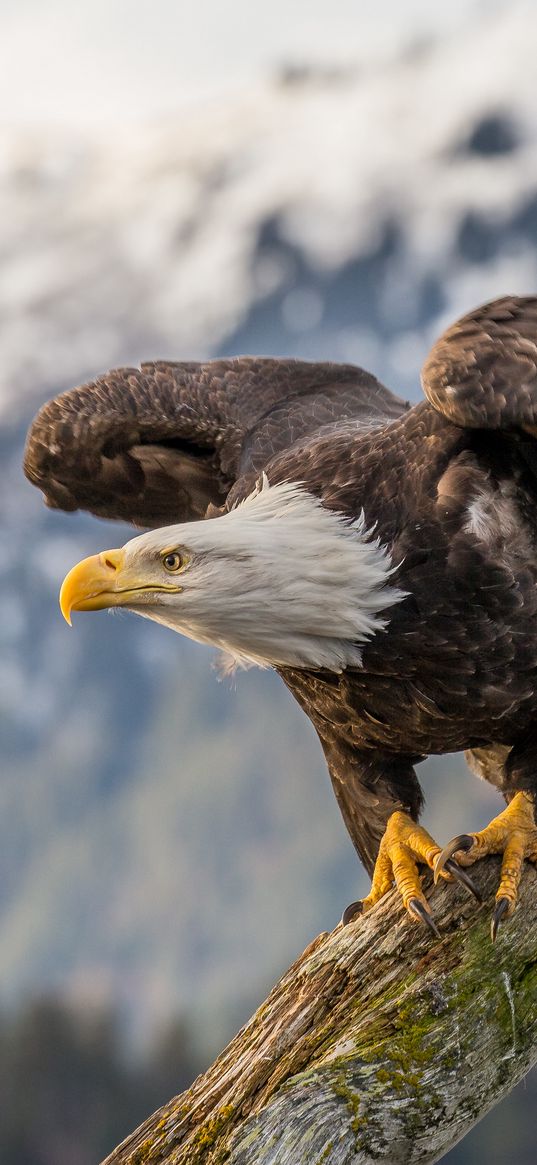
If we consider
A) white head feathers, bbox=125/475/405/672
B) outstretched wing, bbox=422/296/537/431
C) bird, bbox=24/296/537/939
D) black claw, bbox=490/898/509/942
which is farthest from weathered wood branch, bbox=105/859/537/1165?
outstretched wing, bbox=422/296/537/431

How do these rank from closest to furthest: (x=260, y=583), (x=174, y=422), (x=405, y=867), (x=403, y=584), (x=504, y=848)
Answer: (x=260, y=583) < (x=403, y=584) < (x=504, y=848) < (x=405, y=867) < (x=174, y=422)

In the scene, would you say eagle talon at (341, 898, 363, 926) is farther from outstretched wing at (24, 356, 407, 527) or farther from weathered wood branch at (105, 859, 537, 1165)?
outstretched wing at (24, 356, 407, 527)

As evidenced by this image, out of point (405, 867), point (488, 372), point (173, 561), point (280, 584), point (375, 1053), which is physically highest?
point (173, 561)

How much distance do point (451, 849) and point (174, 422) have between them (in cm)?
241

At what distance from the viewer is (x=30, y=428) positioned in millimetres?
6660

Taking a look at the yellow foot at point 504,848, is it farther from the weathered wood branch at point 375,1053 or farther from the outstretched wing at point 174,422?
the outstretched wing at point 174,422

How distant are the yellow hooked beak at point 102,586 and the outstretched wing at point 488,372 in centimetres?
111

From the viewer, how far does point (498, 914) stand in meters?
4.65

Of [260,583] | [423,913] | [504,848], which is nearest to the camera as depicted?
[260,583]

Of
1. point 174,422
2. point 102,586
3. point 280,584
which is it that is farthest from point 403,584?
point 174,422

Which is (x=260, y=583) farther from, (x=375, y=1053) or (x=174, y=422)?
(x=174, y=422)

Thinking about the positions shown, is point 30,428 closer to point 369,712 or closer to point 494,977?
point 369,712

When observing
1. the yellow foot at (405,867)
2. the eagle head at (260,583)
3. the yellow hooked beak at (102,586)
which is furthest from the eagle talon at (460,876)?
the yellow hooked beak at (102,586)

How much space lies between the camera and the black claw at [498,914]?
4.62 metres
